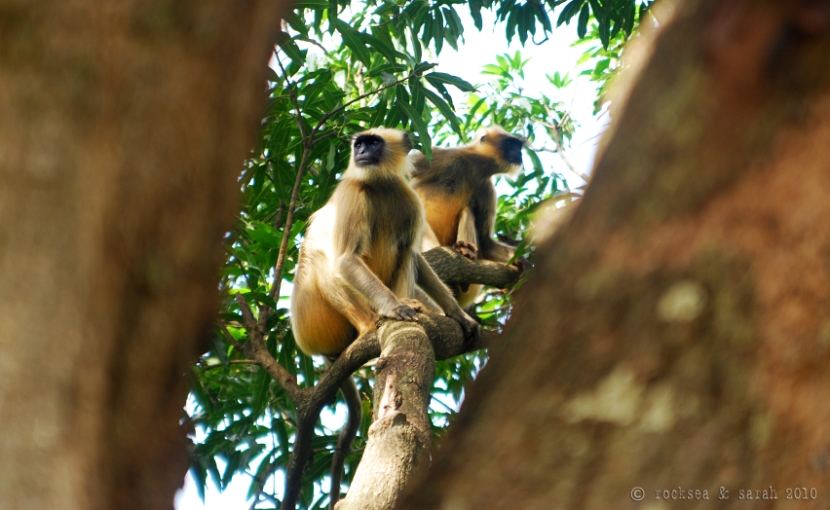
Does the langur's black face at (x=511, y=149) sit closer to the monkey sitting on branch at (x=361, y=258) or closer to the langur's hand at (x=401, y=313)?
the monkey sitting on branch at (x=361, y=258)

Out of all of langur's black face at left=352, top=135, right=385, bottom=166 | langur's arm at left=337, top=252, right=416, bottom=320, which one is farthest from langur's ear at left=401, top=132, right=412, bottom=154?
langur's arm at left=337, top=252, right=416, bottom=320

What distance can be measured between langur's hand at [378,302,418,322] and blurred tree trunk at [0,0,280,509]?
3341 mm

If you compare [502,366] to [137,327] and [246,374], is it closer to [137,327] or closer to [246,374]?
[137,327]

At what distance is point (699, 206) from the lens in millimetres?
621

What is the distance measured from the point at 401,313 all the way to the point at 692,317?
3449 mm

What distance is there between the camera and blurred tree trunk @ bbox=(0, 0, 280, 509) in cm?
59

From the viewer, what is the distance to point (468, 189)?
20.9 ft

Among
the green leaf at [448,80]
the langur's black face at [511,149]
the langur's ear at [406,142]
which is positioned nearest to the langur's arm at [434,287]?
the langur's ear at [406,142]

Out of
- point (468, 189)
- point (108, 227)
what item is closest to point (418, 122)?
point (468, 189)

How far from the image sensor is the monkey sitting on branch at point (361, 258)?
4531mm

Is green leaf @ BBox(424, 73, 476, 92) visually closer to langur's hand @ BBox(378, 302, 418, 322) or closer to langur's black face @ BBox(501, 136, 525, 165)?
langur's hand @ BBox(378, 302, 418, 322)

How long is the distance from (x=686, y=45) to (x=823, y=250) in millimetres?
199

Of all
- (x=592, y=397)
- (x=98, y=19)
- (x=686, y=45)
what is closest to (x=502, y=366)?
(x=592, y=397)

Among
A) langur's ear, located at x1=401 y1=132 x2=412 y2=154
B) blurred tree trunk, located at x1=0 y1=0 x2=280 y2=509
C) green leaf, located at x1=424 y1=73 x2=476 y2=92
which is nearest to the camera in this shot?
blurred tree trunk, located at x1=0 y1=0 x2=280 y2=509
